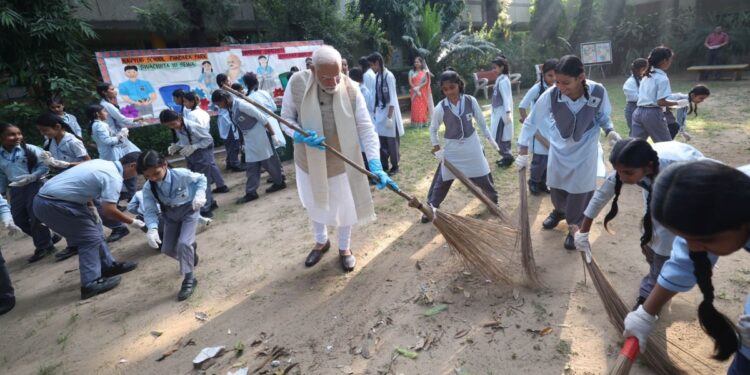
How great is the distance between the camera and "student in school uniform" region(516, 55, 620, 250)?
3.01m

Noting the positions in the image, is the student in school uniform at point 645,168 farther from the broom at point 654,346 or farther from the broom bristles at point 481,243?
the broom bristles at point 481,243

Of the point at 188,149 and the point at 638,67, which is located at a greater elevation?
the point at 638,67

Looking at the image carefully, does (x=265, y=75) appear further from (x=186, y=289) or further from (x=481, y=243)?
(x=481, y=243)

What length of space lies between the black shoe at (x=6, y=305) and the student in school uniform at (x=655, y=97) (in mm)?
6963

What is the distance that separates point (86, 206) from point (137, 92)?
506 cm

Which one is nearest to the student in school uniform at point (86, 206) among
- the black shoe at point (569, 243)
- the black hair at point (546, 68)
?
the black shoe at point (569, 243)

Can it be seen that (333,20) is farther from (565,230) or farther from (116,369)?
(116,369)

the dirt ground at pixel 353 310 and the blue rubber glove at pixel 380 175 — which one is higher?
the blue rubber glove at pixel 380 175

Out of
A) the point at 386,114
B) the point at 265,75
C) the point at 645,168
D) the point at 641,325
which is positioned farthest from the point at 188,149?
the point at 641,325

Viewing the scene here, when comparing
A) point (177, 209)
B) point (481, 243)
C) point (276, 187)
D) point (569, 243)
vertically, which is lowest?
point (569, 243)

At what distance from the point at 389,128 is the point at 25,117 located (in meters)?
7.02

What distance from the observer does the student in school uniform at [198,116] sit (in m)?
5.40

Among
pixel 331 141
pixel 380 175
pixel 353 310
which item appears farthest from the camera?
pixel 331 141

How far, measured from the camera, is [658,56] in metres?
4.18
